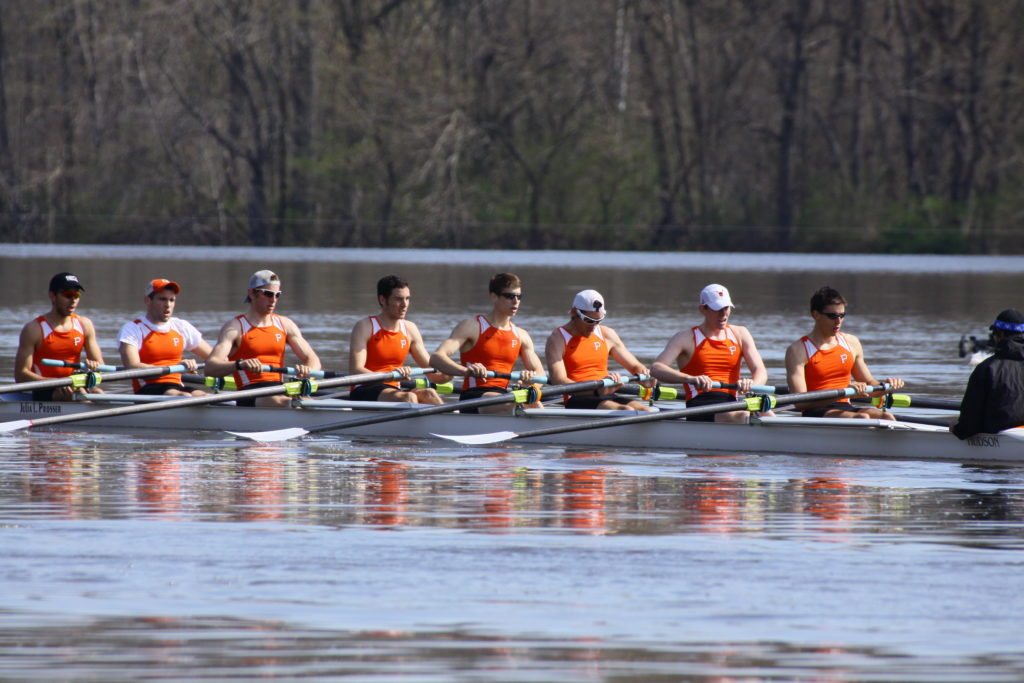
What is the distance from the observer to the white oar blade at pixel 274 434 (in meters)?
11.7

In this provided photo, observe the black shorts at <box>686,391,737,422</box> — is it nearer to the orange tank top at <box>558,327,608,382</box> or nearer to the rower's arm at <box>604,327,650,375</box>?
the rower's arm at <box>604,327,650,375</box>

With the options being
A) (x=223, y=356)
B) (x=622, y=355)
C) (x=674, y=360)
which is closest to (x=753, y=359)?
(x=674, y=360)

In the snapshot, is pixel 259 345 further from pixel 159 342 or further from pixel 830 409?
pixel 830 409

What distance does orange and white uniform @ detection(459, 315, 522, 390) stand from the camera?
1226cm

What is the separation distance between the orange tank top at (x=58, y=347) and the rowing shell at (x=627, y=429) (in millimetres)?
279

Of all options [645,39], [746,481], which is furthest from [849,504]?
[645,39]

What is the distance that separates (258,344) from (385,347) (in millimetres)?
888

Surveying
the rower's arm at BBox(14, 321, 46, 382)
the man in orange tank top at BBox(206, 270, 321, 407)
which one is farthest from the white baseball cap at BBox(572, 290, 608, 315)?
the rower's arm at BBox(14, 321, 46, 382)

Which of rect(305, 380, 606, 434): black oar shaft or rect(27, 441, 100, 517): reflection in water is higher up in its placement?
rect(305, 380, 606, 434): black oar shaft

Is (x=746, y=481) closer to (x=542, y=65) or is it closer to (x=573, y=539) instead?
(x=573, y=539)

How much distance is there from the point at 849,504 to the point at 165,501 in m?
3.58

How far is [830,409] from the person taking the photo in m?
11.8

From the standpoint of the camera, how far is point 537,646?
6.21m

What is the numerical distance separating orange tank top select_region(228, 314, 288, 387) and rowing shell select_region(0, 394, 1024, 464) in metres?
0.26
